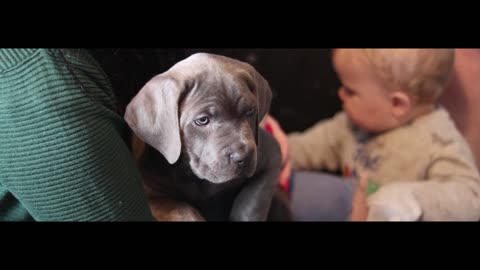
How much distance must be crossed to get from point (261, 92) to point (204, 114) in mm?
70

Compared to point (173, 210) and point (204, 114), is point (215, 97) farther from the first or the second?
point (173, 210)

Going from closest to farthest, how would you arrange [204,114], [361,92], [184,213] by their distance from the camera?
[204,114] → [184,213] → [361,92]

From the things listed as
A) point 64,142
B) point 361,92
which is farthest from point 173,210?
point 361,92

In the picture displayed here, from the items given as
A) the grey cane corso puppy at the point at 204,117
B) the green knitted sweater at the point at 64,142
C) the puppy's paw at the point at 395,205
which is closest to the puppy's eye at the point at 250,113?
the grey cane corso puppy at the point at 204,117

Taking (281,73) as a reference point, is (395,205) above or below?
below

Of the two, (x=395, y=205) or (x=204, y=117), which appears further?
(x=395, y=205)

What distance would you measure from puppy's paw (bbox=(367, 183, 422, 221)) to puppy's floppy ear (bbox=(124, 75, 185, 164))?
0.36m

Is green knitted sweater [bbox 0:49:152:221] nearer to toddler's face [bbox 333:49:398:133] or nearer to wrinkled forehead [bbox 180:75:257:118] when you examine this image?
wrinkled forehead [bbox 180:75:257:118]

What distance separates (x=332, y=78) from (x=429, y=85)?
0.13 m

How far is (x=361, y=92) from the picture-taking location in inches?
28.6
